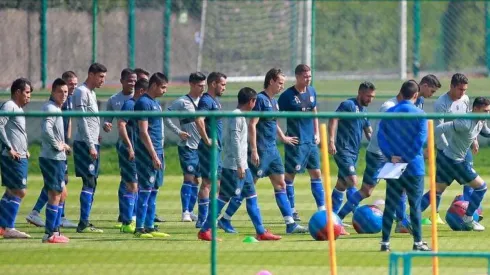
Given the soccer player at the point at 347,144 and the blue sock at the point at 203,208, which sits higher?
the soccer player at the point at 347,144

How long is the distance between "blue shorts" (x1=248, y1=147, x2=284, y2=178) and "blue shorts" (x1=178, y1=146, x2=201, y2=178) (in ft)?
5.09

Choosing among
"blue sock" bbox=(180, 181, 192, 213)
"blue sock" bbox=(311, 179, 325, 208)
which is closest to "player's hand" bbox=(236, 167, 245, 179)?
"blue sock" bbox=(311, 179, 325, 208)

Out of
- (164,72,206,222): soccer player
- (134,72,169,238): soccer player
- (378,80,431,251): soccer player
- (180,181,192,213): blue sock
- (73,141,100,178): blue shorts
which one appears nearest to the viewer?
(378,80,431,251): soccer player

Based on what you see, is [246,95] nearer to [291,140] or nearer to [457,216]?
[291,140]

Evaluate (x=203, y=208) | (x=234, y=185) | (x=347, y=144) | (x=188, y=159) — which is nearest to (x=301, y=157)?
(x=347, y=144)

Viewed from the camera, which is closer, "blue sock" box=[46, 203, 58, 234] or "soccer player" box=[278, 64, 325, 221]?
"blue sock" box=[46, 203, 58, 234]

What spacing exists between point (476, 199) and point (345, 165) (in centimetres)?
199

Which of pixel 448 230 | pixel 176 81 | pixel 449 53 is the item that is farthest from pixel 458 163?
pixel 449 53

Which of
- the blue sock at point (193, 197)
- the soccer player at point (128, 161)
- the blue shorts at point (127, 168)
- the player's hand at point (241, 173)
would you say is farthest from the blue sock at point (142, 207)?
the blue sock at point (193, 197)

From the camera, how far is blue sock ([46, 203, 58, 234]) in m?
15.6

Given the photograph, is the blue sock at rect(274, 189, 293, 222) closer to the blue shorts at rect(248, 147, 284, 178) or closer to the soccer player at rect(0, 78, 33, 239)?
the blue shorts at rect(248, 147, 284, 178)

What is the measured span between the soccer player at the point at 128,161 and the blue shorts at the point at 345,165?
9.04 feet

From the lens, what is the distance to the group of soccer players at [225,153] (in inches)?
617

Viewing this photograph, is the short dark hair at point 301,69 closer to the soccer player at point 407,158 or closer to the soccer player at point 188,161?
the soccer player at point 188,161
